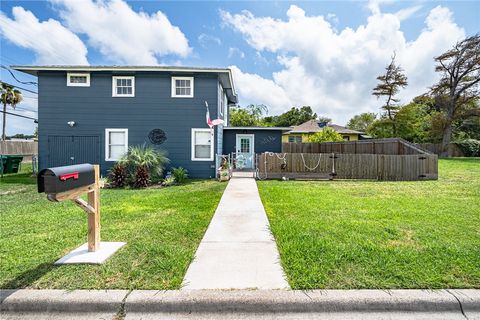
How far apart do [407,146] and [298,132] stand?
57.3ft

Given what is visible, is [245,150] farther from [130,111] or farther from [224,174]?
[130,111]

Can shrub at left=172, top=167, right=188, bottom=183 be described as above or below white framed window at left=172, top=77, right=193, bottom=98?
below

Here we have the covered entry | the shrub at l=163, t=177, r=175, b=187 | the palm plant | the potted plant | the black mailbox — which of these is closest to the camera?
the black mailbox

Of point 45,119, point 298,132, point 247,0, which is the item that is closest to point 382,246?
point 247,0

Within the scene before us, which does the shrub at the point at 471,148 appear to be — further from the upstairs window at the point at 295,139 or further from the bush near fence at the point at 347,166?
the bush near fence at the point at 347,166

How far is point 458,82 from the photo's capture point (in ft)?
84.4

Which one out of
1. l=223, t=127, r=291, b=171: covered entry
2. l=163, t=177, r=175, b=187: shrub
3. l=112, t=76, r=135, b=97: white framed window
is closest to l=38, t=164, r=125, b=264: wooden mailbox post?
l=163, t=177, r=175, b=187: shrub

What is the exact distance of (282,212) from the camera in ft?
19.2

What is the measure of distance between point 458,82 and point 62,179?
3390 centimetres

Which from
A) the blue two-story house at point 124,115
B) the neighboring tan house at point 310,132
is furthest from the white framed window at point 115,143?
the neighboring tan house at point 310,132

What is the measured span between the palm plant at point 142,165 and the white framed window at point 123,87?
9.78 feet

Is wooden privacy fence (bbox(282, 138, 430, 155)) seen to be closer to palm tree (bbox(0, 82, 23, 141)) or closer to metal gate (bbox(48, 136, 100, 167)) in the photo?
metal gate (bbox(48, 136, 100, 167))

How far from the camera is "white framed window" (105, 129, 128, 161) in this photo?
1224cm

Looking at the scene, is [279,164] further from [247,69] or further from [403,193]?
[247,69]
